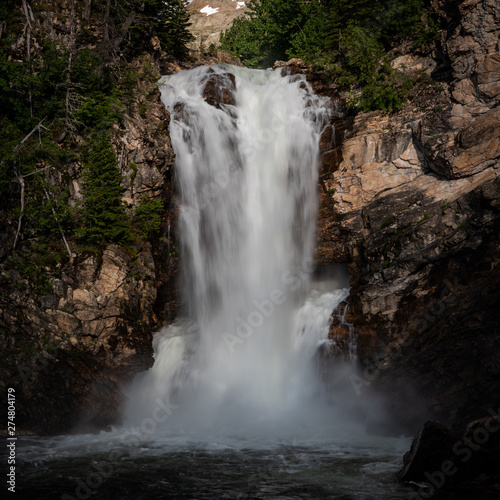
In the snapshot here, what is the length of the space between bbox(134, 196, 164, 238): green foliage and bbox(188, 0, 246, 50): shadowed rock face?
4618 centimetres

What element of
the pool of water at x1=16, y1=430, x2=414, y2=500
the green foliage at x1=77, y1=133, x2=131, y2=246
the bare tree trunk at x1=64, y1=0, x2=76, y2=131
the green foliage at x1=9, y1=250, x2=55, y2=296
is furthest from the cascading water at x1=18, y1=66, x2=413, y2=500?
the green foliage at x1=9, y1=250, x2=55, y2=296

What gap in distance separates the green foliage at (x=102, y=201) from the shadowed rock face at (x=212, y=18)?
4631 cm

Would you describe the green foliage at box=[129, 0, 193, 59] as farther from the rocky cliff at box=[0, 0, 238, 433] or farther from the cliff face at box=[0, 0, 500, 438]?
the rocky cliff at box=[0, 0, 238, 433]

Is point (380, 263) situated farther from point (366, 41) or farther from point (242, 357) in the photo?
point (366, 41)

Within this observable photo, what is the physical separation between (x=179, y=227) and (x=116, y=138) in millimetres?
4198

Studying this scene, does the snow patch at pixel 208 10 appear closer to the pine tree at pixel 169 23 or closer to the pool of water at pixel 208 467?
the pine tree at pixel 169 23

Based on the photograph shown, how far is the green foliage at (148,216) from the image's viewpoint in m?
17.1

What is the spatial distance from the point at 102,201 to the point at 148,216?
75.3 inches

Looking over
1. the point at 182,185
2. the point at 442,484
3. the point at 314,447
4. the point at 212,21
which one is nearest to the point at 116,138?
the point at 182,185

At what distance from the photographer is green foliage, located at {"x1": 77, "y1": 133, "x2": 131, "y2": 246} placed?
15906 mm

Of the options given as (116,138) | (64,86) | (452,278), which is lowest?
(452,278)

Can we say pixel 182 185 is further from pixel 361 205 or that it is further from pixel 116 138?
pixel 361 205

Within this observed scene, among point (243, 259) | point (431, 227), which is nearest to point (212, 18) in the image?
point (243, 259)

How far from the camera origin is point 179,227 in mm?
18234
